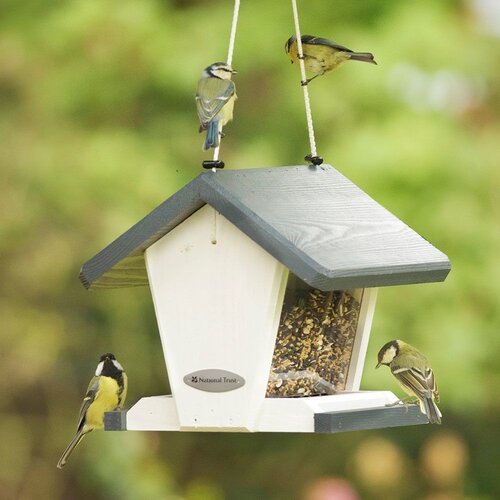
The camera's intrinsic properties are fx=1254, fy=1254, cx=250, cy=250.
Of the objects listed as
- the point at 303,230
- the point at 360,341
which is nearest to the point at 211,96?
the point at 303,230

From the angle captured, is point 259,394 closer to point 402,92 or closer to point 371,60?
point 371,60

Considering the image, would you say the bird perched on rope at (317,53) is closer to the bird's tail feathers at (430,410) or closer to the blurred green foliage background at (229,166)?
the bird's tail feathers at (430,410)

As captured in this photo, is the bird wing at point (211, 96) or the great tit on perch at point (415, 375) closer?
the bird wing at point (211, 96)

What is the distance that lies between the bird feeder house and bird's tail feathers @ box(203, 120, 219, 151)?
7 centimetres

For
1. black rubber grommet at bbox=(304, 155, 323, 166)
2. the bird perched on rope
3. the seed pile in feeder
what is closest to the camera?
the seed pile in feeder

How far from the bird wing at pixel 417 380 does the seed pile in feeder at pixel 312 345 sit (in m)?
0.16

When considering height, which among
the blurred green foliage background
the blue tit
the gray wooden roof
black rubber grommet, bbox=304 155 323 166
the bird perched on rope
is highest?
the bird perched on rope

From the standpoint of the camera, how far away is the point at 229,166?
6.45m

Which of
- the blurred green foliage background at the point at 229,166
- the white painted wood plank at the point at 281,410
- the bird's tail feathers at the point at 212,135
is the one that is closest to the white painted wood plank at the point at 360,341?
the white painted wood plank at the point at 281,410

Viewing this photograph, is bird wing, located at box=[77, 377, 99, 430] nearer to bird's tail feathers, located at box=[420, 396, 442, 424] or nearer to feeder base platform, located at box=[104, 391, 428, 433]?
feeder base platform, located at box=[104, 391, 428, 433]

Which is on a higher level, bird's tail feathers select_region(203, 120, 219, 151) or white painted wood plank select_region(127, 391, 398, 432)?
bird's tail feathers select_region(203, 120, 219, 151)

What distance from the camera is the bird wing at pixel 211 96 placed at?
332cm

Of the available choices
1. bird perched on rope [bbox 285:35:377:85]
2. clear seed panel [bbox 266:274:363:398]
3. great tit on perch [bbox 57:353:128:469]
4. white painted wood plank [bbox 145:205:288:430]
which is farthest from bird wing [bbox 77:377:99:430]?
bird perched on rope [bbox 285:35:377:85]

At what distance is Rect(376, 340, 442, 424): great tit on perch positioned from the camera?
3.47 metres
